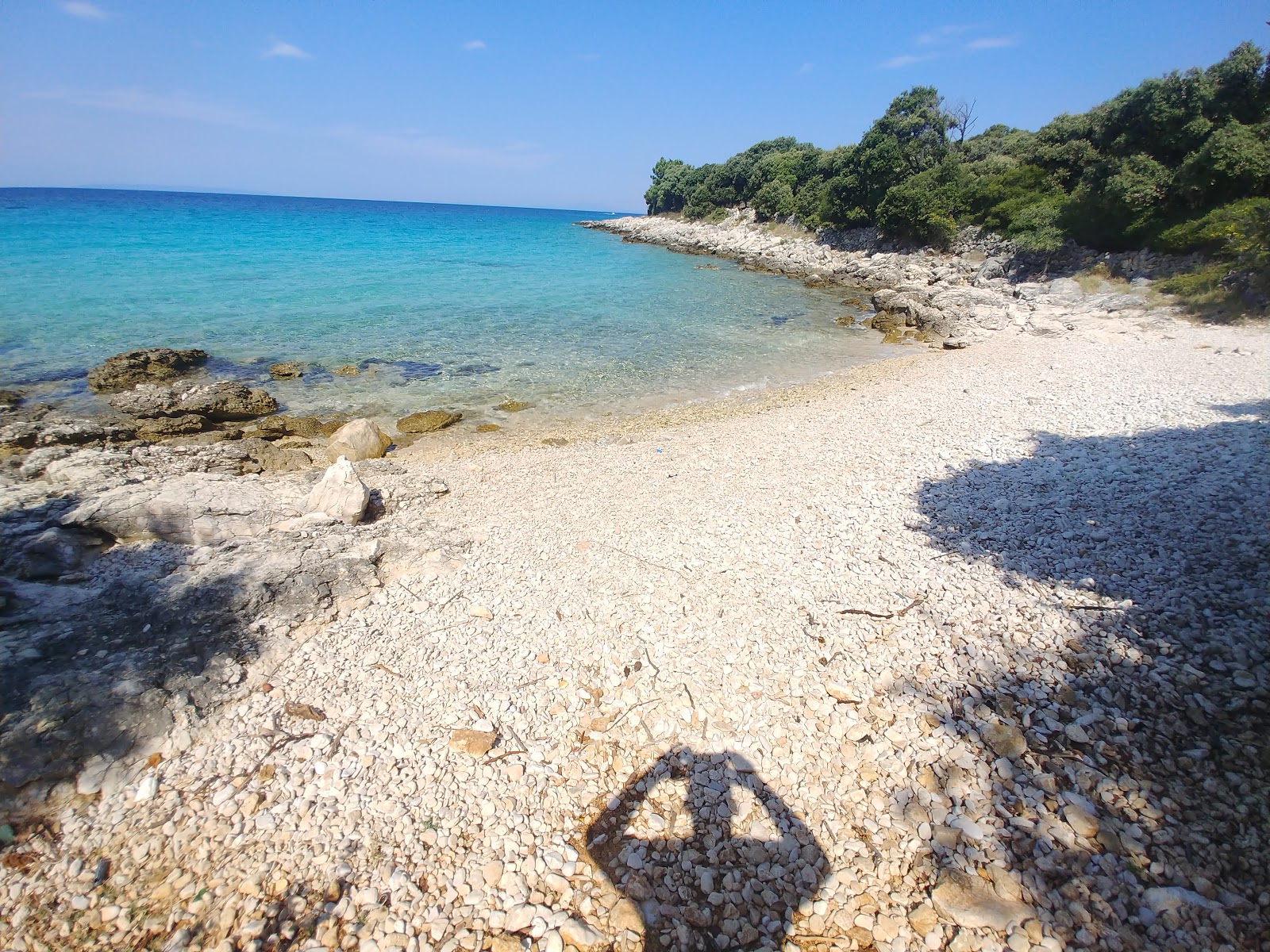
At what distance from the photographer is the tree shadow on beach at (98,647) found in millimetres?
4641

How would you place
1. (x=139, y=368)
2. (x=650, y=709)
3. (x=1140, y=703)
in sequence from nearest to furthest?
(x=1140, y=703)
(x=650, y=709)
(x=139, y=368)

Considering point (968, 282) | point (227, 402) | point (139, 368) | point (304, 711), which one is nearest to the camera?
point (304, 711)

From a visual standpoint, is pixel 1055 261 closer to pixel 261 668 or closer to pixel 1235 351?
pixel 1235 351

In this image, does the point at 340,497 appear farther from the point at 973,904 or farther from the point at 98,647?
the point at 973,904

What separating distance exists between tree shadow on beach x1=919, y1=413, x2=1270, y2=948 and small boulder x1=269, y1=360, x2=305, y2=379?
19802mm

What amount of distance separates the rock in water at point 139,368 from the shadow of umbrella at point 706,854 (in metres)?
20.8

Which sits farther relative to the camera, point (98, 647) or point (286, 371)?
point (286, 371)

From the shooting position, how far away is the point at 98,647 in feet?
18.4

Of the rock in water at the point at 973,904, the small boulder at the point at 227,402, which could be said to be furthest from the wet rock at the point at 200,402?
the rock in water at the point at 973,904

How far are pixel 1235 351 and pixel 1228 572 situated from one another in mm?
15181

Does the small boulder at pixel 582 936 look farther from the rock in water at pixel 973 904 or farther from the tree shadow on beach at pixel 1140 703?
the tree shadow on beach at pixel 1140 703

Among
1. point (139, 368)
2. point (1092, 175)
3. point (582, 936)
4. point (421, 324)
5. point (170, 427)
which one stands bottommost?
point (582, 936)

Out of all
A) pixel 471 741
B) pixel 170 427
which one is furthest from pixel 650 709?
pixel 170 427

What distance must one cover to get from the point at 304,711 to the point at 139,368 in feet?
62.0
